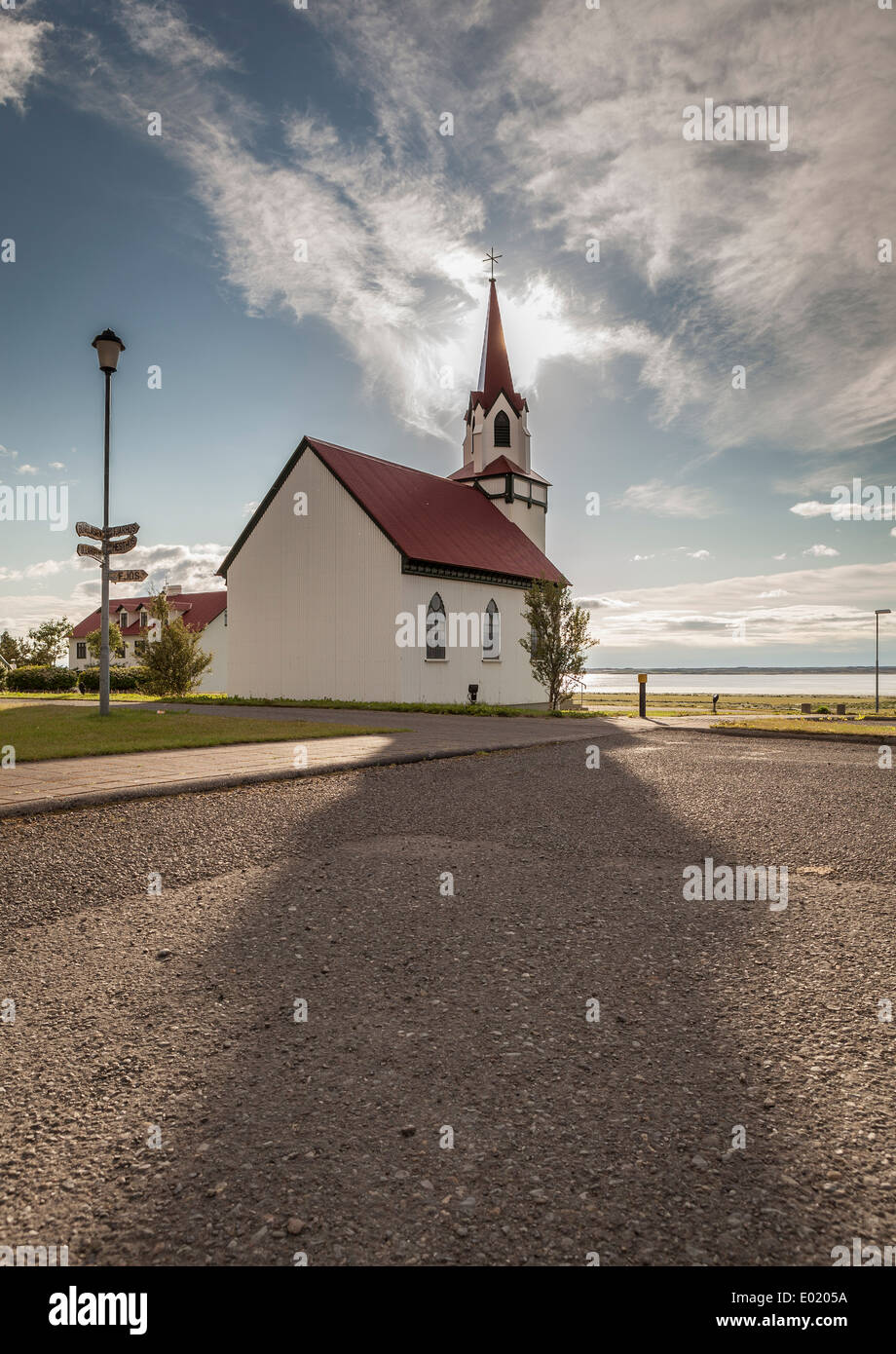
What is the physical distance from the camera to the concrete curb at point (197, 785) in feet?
24.2

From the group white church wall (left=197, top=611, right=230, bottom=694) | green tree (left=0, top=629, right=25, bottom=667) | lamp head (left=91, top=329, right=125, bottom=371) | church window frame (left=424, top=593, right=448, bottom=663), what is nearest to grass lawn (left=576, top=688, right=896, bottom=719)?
church window frame (left=424, top=593, right=448, bottom=663)

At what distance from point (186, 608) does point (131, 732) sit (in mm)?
48429

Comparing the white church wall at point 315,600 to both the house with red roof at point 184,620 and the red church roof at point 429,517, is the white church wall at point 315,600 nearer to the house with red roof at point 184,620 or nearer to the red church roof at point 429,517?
the red church roof at point 429,517

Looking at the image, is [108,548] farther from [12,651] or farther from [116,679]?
[12,651]

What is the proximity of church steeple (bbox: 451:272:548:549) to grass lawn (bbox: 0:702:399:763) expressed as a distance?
25188 millimetres

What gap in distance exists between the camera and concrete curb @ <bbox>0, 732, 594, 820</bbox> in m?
7.38

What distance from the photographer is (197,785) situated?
28.8 feet

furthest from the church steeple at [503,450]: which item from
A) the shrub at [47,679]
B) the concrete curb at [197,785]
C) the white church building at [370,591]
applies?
the concrete curb at [197,785]

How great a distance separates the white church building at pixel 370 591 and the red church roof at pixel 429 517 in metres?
0.08

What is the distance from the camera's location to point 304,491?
3062 cm

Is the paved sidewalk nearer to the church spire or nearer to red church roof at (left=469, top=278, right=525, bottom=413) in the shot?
the church spire

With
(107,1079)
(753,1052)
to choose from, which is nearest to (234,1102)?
(107,1079)

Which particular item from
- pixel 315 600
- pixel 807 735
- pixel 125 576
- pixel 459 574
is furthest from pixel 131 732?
pixel 459 574
